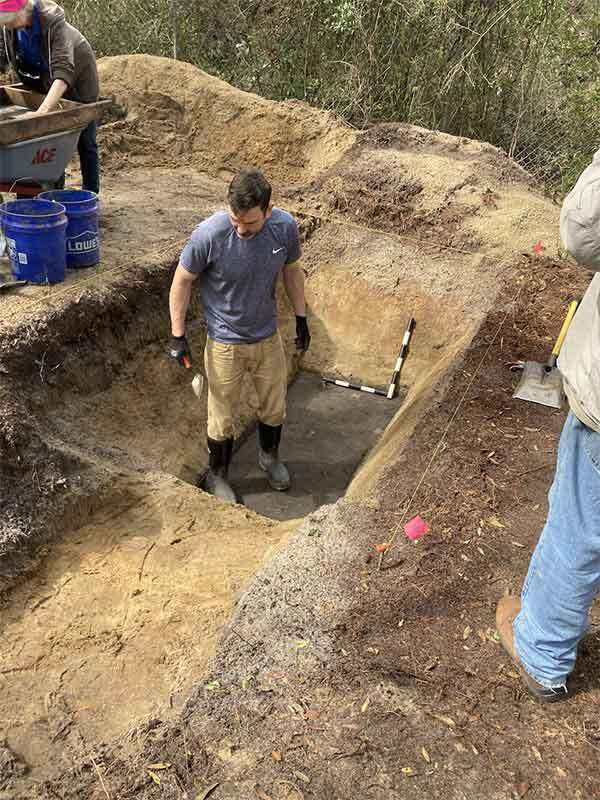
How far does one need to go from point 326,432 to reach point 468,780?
436 cm

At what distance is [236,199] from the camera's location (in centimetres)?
399

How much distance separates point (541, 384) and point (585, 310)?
310 centimetres

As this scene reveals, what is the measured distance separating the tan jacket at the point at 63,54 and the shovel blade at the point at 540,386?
4798mm

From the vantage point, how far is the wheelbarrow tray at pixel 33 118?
534cm

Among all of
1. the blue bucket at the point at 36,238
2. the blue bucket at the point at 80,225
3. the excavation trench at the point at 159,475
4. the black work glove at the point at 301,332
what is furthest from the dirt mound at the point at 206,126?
the black work glove at the point at 301,332

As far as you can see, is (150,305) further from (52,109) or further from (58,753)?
(58,753)

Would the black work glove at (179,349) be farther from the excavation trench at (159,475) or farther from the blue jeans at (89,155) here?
the blue jeans at (89,155)

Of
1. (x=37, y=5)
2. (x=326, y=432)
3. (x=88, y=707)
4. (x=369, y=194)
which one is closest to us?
(x=88, y=707)

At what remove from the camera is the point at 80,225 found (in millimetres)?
5785

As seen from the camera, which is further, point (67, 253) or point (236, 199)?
point (67, 253)

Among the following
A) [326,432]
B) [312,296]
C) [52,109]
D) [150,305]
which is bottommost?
[326,432]

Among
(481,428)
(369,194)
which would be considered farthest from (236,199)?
(369,194)

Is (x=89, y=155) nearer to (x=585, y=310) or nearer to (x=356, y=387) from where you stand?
(x=356, y=387)

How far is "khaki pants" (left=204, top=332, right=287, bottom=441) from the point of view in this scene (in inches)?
195
